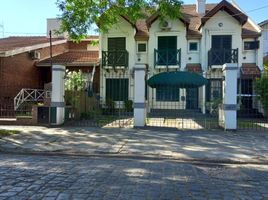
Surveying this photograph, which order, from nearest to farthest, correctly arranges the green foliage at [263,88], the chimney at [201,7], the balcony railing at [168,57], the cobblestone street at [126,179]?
the cobblestone street at [126,179] → the green foliage at [263,88] → the balcony railing at [168,57] → the chimney at [201,7]

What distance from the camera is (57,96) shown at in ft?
52.9

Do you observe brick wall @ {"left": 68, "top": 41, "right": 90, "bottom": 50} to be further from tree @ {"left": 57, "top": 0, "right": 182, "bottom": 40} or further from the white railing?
tree @ {"left": 57, "top": 0, "right": 182, "bottom": 40}

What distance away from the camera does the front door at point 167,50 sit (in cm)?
2612

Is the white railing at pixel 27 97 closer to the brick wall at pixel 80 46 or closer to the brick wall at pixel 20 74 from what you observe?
the brick wall at pixel 20 74

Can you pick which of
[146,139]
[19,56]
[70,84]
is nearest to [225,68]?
[146,139]

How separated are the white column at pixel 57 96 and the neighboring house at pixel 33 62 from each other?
3.80 metres

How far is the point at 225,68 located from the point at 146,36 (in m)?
12.2

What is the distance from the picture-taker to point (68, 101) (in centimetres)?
1803

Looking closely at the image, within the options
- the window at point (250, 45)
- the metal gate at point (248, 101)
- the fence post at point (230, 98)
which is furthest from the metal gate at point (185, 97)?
the fence post at point (230, 98)

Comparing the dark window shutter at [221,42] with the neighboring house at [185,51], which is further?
the dark window shutter at [221,42]

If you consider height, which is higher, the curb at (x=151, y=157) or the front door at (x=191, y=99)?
the front door at (x=191, y=99)

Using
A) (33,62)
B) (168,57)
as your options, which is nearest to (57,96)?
(33,62)

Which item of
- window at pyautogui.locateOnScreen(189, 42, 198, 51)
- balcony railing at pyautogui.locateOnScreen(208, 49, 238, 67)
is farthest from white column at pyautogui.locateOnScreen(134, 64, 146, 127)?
window at pyautogui.locateOnScreen(189, 42, 198, 51)

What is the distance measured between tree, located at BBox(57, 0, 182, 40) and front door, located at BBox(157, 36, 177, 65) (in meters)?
7.96
